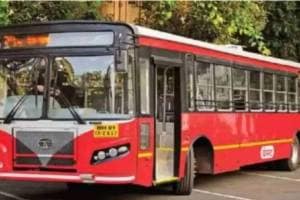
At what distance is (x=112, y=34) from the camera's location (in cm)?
1144

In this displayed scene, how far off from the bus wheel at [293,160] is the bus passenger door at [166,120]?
611 centimetres

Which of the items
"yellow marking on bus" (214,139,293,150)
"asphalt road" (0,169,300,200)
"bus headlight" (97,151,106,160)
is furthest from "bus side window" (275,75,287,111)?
"bus headlight" (97,151,106,160)

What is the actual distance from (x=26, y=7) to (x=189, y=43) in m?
5.33

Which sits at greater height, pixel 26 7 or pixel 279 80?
pixel 26 7

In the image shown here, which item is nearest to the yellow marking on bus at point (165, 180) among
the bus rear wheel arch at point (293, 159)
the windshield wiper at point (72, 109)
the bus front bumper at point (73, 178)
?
the bus front bumper at point (73, 178)

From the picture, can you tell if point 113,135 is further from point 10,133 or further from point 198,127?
point 198,127

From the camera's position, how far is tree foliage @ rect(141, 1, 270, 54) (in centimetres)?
1956

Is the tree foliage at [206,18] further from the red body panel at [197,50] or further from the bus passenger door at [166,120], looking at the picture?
the bus passenger door at [166,120]

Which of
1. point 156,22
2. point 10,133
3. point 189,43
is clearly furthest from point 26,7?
point 10,133

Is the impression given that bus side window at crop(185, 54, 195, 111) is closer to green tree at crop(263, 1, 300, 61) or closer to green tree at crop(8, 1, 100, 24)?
green tree at crop(8, 1, 100, 24)

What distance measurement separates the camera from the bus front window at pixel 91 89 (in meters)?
11.3

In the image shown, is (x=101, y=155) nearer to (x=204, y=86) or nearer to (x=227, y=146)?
(x=204, y=86)

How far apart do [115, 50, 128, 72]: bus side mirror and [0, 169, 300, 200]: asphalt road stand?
9.18 ft

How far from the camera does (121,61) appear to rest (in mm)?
11273
